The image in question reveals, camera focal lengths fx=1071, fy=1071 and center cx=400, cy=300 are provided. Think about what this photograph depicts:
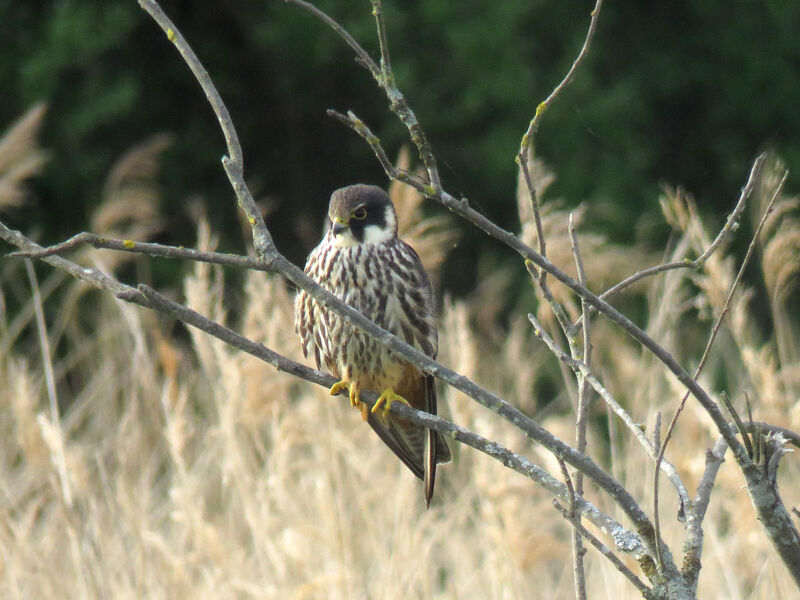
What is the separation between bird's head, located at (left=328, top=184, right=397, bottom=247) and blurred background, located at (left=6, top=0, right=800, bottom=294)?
135 inches

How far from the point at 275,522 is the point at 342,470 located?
0.82 ft

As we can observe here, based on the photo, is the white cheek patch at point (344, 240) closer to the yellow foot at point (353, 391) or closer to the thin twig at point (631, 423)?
the yellow foot at point (353, 391)

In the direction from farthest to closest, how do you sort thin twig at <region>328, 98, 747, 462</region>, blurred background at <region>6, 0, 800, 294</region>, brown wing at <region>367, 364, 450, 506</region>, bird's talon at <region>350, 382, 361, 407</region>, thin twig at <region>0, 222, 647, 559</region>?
blurred background at <region>6, 0, 800, 294</region> → brown wing at <region>367, 364, 450, 506</region> → bird's talon at <region>350, 382, 361, 407</region> → thin twig at <region>0, 222, 647, 559</region> → thin twig at <region>328, 98, 747, 462</region>

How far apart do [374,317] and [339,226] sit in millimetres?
216

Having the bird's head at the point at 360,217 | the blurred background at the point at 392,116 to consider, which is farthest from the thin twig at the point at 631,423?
the blurred background at the point at 392,116

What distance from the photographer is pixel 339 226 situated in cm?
227

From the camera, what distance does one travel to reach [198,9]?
6723mm

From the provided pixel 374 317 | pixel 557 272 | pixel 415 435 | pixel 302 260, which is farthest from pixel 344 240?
pixel 302 260

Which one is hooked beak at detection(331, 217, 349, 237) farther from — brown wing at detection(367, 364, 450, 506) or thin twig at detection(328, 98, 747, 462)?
thin twig at detection(328, 98, 747, 462)

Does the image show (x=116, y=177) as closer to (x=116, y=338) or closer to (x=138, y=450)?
(x=116, y=338)

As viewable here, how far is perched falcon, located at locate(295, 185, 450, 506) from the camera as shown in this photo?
7.06ft

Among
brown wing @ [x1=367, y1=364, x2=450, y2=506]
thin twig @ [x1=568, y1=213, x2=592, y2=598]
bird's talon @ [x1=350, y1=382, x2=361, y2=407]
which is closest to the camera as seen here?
thin twig @ [x1=568, y1=213, x2=592, y2=598]

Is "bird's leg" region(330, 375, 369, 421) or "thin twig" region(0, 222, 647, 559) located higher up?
"bird's leg" region(330, 375, 369, 421)

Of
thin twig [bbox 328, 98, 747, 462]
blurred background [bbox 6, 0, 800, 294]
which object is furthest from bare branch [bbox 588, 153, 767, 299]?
blurred background [bbox 6, 0, 800, 294]
